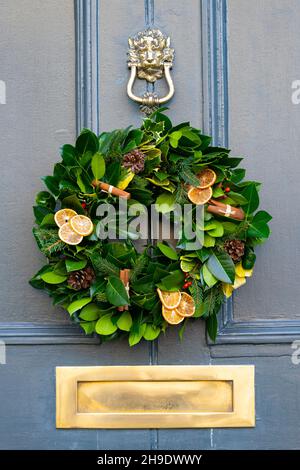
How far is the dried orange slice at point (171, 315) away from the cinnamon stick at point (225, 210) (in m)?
0.24

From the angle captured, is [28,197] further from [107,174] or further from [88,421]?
[88,421]

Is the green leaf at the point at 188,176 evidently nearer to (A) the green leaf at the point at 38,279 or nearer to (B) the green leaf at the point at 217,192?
(B) the green leaf at the point at 217,192

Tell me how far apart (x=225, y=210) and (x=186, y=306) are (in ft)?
0.77

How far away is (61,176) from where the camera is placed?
178cm

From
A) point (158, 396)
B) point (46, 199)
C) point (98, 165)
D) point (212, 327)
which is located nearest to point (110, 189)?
point (98, 165)

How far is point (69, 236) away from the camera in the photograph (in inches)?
68.5

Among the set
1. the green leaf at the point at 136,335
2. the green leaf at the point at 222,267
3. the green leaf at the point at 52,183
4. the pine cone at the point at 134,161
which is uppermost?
the pine cone at the point at 134,161

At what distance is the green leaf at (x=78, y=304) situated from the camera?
1755mm

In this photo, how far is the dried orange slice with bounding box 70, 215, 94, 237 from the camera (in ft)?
5.71

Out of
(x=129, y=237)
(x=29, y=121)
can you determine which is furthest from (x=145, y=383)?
(x=29, y=121)

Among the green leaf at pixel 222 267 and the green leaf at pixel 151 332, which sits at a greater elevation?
the green leaf at pixel 222 267

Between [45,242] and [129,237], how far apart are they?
0.63 ft

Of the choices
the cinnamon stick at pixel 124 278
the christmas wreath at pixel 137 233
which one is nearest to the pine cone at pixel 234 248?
the christmas wreath at pixel 137 233

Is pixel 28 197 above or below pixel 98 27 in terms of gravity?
below
